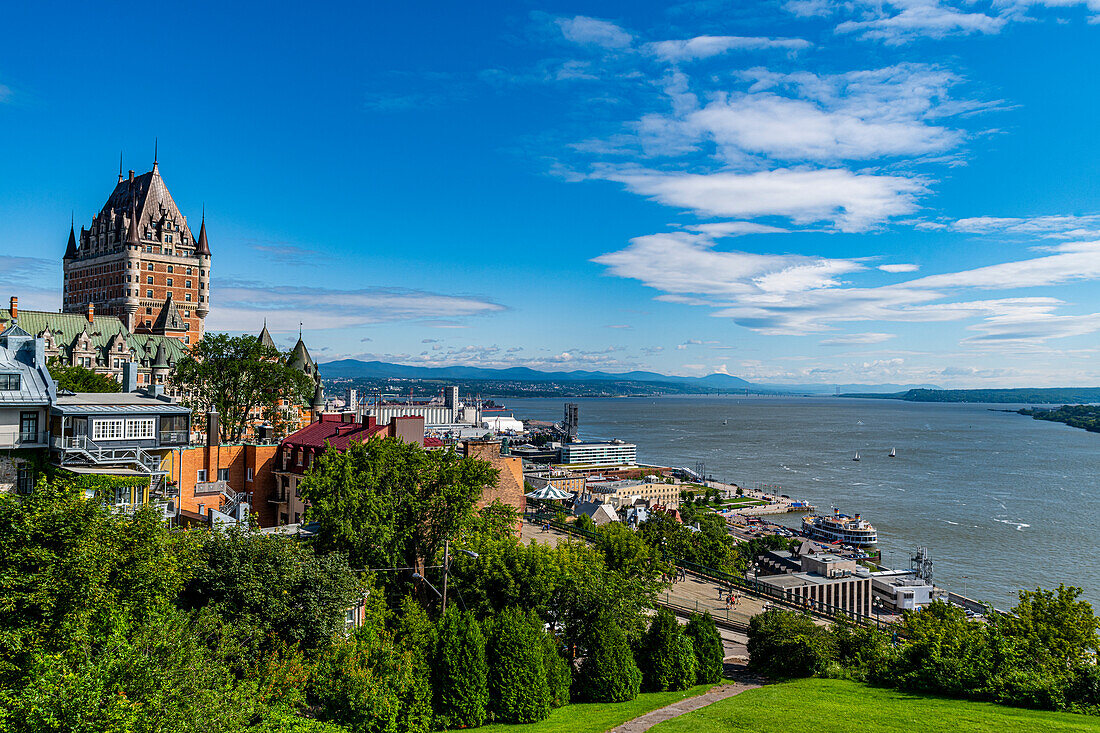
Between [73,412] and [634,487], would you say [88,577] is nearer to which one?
[73,412]

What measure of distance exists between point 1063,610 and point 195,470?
35.6 m

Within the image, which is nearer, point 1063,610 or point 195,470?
point 1063,610

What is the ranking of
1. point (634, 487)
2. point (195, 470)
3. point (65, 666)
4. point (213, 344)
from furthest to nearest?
point (634, 487) → point (213, 344) → point (195, 470) → point (65, 666)

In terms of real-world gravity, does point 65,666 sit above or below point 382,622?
above

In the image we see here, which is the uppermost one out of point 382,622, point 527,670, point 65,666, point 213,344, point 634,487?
point 213,344

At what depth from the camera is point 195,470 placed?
3188cm

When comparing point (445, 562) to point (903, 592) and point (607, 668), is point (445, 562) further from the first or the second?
point (903, 592)

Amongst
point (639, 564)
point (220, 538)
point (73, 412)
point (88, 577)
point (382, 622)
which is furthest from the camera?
point (639, 564)

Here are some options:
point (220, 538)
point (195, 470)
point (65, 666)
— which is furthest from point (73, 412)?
point (65, 666)

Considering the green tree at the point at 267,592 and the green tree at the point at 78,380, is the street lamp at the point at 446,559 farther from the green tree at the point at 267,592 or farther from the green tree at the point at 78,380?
the green tree at the point at 78,380

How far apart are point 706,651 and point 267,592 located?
16.2 m

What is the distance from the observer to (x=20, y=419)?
2605cm

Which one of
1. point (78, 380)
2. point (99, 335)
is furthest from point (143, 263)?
point (78, 380)

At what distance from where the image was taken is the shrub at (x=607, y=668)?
2595cm
